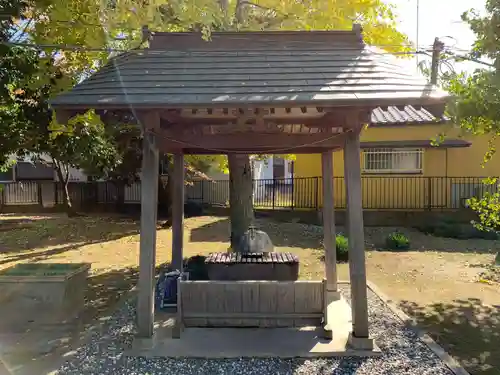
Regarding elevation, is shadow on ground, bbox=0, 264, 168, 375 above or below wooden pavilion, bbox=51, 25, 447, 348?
below

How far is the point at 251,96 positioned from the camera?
4.41 m

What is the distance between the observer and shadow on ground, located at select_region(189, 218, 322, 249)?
41.8ft

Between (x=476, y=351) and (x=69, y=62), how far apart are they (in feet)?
26.9

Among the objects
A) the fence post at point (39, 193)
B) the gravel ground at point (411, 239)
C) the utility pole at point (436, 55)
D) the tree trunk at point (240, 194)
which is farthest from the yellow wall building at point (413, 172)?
the fence post at point (39, 193)

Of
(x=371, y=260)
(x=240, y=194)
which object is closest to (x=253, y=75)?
(x=240, y=194)

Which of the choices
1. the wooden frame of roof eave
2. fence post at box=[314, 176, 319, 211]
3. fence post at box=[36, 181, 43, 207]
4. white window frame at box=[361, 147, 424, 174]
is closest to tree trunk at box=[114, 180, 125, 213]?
fence post at box=[36, 181, 43, 207]

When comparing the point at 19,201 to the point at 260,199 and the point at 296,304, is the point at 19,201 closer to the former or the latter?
the point at 260,199

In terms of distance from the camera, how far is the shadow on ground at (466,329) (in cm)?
479

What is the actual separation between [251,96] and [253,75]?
0.59 m

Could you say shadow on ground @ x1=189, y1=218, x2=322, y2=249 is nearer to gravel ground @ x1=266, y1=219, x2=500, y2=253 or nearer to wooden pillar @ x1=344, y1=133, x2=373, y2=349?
gravel ground @ x1=266, y1=219, x2=500, y2=253

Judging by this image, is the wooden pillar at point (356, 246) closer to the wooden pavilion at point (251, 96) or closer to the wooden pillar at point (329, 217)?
the wooden pavilion at point (251, 96)

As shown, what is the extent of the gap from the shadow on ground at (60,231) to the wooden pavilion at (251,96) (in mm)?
9004

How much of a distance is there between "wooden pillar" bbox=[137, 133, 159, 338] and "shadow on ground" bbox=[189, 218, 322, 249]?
24.9 ft

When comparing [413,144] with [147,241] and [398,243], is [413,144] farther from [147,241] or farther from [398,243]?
[147,241]
